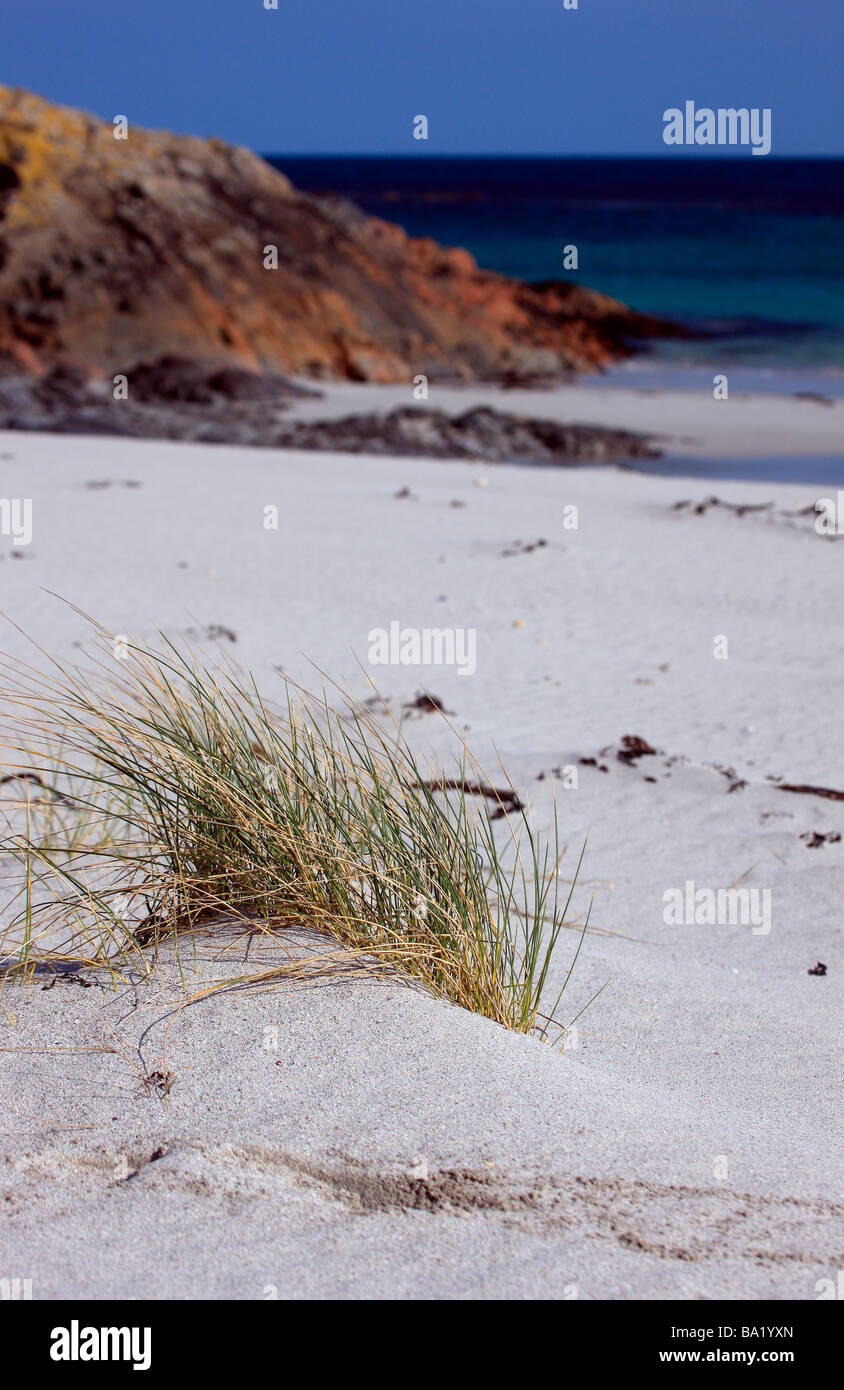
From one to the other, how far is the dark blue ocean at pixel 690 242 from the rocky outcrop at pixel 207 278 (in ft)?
Answer: 15.2

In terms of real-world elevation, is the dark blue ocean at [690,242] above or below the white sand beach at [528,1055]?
above

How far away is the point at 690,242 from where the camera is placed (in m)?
50.2

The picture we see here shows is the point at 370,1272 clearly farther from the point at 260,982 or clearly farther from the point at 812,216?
the point at 812,216

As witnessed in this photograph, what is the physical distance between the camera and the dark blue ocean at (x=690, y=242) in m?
29.2

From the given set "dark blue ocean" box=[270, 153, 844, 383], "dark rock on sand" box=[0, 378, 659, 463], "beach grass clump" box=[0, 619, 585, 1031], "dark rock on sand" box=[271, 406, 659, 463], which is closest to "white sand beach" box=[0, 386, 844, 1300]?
"beach grass clump" box=[0, 619, 585, 1031]

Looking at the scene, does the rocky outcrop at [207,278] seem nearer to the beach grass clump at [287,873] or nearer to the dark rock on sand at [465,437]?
the dark rock on sand at [465,437]

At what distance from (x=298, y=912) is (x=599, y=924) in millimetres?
1447

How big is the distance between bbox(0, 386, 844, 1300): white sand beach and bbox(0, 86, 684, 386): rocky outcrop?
517 inches

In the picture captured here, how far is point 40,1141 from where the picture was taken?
2.14m

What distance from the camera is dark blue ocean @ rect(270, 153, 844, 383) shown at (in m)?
29.2

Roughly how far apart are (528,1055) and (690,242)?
52.8m

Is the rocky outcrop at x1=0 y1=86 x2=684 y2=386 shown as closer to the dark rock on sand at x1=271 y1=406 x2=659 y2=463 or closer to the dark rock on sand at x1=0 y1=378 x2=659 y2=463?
the dark rock on sand at x1=0 y1=378 x2=659 y2=463

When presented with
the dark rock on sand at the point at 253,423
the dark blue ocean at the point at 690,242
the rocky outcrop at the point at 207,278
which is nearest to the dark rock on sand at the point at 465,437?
the dark rock on sand at the point at 253,423
